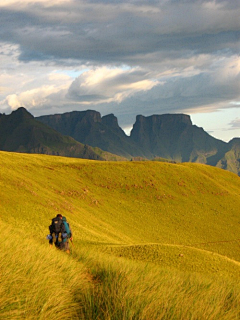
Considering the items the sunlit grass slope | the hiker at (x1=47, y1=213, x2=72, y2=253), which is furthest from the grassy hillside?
the hiker at (x1=47, y1=213, x2=72, y2=253)

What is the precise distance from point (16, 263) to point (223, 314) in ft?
17.4

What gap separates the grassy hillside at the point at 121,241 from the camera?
294 inches

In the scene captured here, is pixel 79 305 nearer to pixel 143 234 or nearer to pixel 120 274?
pixel 120 274

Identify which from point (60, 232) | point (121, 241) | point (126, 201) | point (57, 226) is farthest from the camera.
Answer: point (126, 201)

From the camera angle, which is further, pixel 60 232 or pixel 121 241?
pixel 121 241

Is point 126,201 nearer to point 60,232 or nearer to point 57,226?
point 57,226

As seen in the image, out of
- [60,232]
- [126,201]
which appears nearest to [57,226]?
[60,232]

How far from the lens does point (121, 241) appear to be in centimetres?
5519

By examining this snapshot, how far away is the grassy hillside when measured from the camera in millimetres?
7465

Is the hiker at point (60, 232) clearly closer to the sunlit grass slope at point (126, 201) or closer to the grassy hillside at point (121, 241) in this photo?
the grassy hillside at point (121, 241)

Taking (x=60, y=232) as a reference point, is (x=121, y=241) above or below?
below

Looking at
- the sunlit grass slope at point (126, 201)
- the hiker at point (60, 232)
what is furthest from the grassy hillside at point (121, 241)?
the hiker at point (60, 232)

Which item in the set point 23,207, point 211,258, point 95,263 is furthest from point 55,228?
point 23,207

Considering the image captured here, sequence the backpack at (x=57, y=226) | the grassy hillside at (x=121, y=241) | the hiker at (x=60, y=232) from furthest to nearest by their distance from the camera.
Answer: the backpack at (x=57, y=226) → the hiker at (x=60, y=232) → the grassy hillside at (x=121, y=241)
